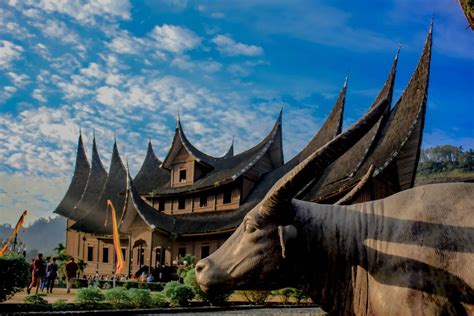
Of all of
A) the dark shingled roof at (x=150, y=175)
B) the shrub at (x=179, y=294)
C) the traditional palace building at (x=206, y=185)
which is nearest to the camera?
the shrub at (x=179, y=294)

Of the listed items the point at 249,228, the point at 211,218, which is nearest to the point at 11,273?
the point at 249,228

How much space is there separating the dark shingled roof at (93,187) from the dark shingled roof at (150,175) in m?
4.35

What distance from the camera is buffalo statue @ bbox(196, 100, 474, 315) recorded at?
9.77 feet

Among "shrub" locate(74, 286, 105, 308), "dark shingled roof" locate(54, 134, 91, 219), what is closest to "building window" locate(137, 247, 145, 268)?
"dark shingled roof" locate(54, 134, 91, 219)

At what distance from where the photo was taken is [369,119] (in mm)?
3184

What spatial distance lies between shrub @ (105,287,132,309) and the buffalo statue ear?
33.1ft

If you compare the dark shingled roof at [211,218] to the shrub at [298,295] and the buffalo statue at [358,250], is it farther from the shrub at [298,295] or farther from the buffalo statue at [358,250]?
the buffalo statue at [358,250]

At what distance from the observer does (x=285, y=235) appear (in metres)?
3.24

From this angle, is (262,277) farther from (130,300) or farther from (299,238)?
(130,300)

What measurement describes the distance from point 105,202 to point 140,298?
976 inches

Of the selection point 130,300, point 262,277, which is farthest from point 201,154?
point 262,277

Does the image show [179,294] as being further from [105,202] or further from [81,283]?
[105,202]

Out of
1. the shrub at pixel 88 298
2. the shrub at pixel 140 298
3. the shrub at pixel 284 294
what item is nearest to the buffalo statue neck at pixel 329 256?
the shrub at pixel 88 298

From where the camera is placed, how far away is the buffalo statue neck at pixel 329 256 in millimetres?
3342
